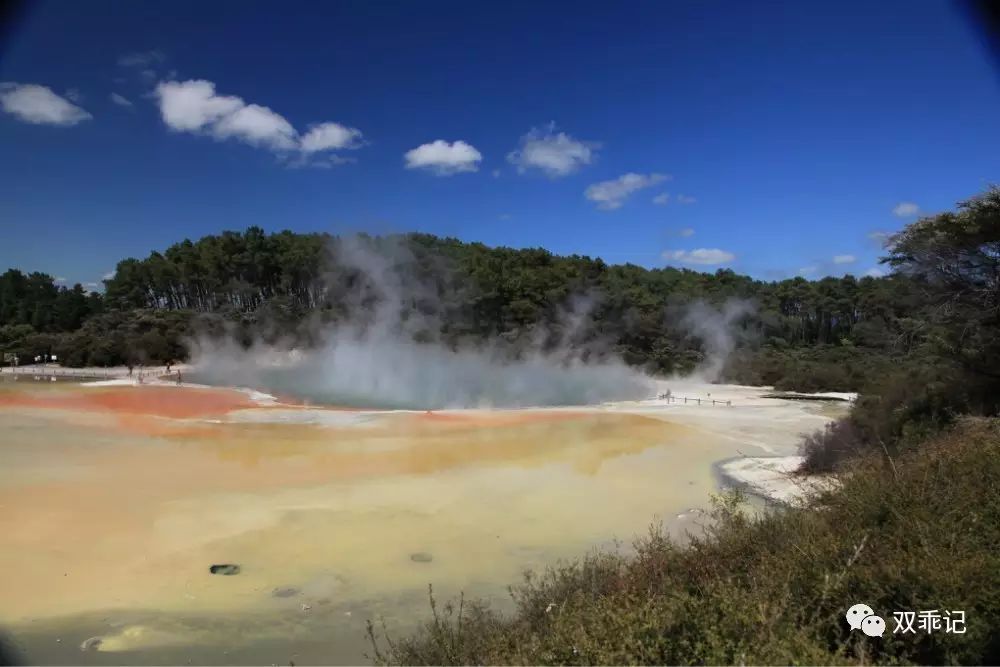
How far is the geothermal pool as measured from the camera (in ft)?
20.4

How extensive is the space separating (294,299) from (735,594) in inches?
1990

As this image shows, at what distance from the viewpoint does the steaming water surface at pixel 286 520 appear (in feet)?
20.4

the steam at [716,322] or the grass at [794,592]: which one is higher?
the steam at [716,322]

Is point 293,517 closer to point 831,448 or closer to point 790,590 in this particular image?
point 790,590

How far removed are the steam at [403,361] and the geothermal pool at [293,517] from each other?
9657 mm

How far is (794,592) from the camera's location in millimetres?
3652

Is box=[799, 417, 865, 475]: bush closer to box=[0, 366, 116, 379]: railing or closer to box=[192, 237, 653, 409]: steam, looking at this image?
box=[192, 237, 653, 409]: steam

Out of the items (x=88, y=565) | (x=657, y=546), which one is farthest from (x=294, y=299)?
(x=657, y=546)

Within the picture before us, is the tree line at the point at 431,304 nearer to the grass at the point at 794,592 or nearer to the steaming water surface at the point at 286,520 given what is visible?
the steaming water surface at the point at 286,520

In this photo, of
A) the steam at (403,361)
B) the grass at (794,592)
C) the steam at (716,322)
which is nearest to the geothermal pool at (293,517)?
the grass at (794,592)

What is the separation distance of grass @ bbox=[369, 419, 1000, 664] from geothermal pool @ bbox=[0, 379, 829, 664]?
1953 mm

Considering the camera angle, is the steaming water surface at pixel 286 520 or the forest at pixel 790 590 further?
the steaming water surface at pixel 286 520

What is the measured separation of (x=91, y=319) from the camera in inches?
1895

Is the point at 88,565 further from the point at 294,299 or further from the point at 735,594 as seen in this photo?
the point at 294,299
